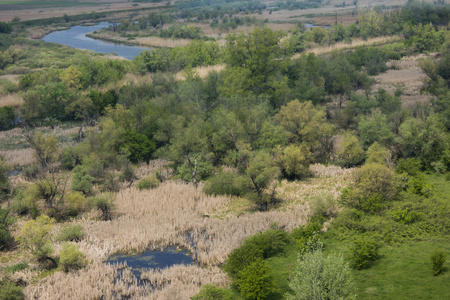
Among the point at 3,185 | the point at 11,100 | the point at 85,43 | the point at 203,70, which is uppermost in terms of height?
the point at 85,43

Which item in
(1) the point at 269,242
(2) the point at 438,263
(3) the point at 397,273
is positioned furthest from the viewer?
(1) the point at 269,242

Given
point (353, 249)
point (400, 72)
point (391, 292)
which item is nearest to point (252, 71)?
point (400, 72)

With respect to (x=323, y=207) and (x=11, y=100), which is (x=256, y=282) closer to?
(x=323, y=207)

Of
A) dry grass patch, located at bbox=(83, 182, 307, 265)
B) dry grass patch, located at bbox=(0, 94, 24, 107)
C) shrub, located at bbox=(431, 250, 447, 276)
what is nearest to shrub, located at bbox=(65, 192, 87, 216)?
dry grass patch, located at bbox=(83, 182, 307, 265)

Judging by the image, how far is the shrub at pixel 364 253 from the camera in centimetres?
2789

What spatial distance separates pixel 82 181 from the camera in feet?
140

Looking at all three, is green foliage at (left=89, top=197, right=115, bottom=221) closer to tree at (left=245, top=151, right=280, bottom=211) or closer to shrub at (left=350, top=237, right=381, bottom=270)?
tree at (left=245, top=151, right=280, bottom=211)

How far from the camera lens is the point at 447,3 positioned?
431ft

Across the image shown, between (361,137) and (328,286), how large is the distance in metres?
33.2

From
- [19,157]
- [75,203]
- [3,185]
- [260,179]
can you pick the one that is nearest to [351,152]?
[260,179]

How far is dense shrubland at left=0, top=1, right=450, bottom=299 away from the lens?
30.9 meters

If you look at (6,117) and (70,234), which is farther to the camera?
(6,117)

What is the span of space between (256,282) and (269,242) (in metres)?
6.13

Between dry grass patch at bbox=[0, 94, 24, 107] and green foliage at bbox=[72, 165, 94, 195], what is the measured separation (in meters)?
39.2
